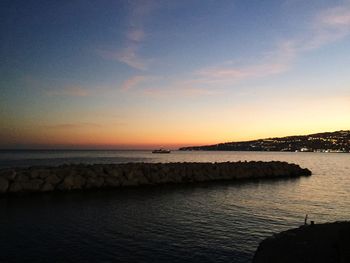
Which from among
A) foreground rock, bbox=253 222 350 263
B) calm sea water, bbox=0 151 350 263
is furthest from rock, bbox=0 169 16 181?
foreground rock, bbox=253 222 350 263

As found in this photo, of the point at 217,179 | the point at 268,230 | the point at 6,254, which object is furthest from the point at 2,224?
the point at 217,179

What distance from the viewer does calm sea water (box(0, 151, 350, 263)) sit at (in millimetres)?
13766

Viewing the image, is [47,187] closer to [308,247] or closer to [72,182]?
[72,182]

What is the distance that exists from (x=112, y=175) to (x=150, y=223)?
16.9 metres

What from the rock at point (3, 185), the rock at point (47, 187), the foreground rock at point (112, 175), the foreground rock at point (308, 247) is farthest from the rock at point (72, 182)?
the foreground rock at point (308, 247)

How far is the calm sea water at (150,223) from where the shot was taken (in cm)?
1377

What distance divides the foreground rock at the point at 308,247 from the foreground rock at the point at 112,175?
2245cm

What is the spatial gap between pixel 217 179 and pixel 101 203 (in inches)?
823

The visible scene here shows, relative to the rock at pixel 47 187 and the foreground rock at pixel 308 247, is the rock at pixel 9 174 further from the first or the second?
Result: the foreground rock at pixel 308 247

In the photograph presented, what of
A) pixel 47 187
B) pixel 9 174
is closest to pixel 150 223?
pixel 47 187

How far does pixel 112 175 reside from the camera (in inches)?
1379

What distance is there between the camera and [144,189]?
3322 centimetres

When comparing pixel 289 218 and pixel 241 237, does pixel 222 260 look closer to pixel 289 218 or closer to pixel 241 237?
pixel 241 237

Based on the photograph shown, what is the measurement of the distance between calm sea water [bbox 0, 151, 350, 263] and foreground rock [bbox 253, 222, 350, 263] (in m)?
1.80
